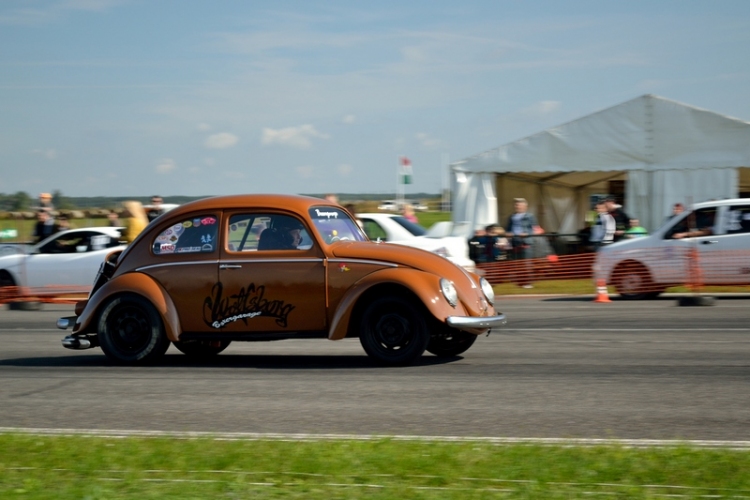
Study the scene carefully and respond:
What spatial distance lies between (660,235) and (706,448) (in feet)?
41.7

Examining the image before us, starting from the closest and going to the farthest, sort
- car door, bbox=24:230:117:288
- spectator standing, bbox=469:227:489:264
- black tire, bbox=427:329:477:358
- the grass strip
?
the grass strip < black tire, bbox=427:329:477:358 < car door, bbox=24:230:117:288 < spectator standing, bbox=469:227:489:264

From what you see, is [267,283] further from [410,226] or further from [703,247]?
[703,247]

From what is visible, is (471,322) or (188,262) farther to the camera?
(188,262)

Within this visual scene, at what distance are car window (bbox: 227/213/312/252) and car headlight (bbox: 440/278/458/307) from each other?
1.37 m

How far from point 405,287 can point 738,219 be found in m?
10.5

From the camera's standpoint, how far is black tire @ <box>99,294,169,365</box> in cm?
950

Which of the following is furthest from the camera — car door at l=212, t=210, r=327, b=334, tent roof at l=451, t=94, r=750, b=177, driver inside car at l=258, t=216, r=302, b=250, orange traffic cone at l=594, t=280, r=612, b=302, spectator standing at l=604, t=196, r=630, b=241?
tent roof at l=451, t=94, r=750, b=177

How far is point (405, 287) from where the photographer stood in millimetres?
8836

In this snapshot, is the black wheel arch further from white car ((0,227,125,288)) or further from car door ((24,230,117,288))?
car door ((24,230,117,288))

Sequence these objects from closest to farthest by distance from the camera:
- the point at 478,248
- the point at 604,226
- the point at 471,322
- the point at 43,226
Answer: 1. the point at 471,322
2. the point at 43,226
3. the point at 604,226
4. the point at 478,248

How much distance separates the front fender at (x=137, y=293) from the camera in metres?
9.37

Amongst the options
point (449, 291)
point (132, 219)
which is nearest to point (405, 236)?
point (132, 219)

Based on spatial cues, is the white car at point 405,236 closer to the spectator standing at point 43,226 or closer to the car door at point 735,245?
the car door at point 735,245

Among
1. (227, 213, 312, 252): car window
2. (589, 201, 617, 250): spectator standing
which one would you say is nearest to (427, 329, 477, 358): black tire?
(227, 213, 312, 252): car window
